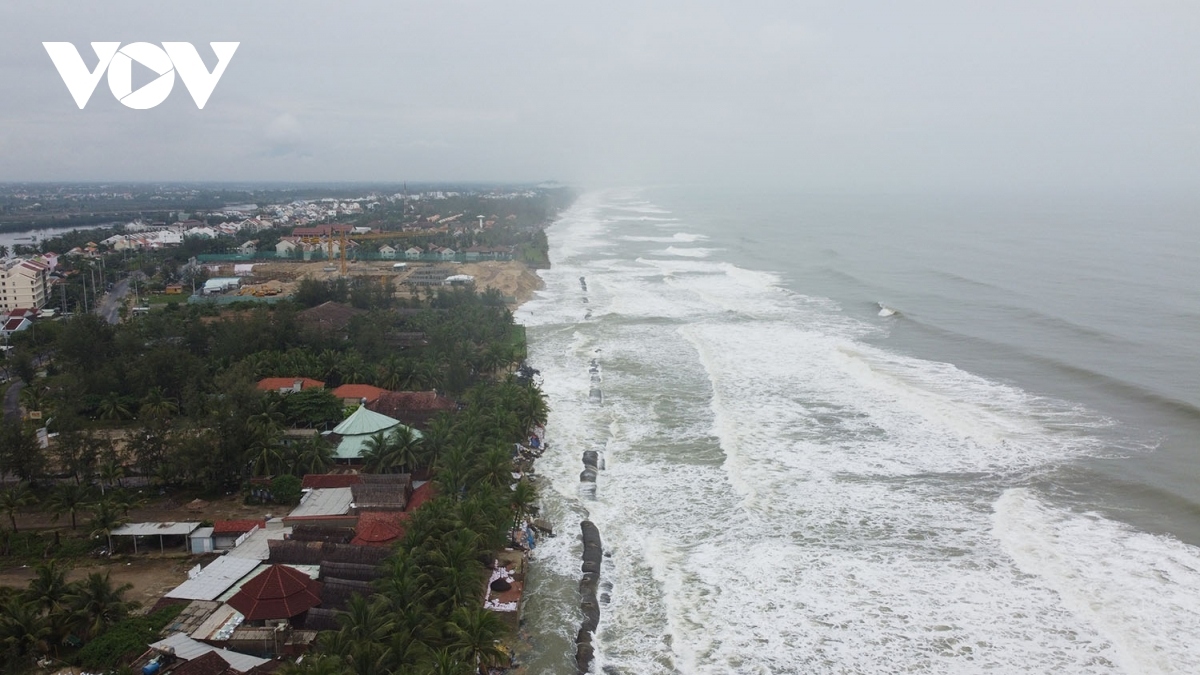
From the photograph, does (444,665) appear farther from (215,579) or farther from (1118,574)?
(1118,574)

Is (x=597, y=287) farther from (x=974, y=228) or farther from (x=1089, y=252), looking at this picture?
(x=974, y=228)

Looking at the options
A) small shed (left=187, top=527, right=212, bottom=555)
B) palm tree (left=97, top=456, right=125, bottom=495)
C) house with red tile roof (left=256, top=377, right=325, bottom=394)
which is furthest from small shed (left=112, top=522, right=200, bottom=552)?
house with red tile roof (left=256, top=377, right=325, bottom=394)

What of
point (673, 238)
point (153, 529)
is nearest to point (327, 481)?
point (153, 529)

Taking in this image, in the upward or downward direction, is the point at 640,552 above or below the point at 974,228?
below

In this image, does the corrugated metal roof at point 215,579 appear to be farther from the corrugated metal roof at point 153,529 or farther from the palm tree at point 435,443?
the palm tree at point 435,443

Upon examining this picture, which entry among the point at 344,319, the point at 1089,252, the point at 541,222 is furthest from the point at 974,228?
the point at 344,319
